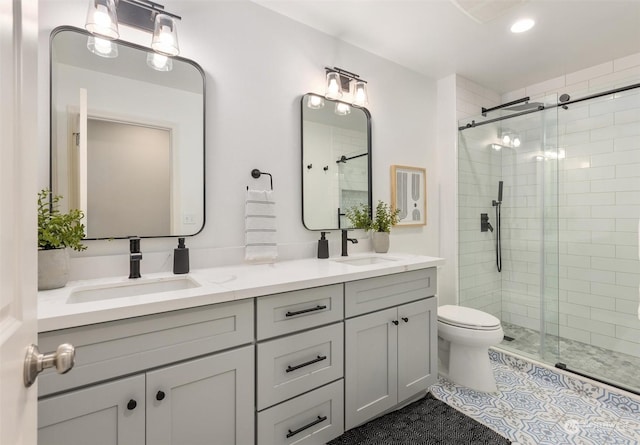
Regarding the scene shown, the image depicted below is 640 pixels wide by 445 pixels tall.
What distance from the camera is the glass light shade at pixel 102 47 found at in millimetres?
1430

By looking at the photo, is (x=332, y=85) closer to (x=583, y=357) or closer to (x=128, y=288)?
(x=128, y=288)

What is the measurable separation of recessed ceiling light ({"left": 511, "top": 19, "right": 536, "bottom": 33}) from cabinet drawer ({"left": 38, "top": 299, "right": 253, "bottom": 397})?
2.44 meters

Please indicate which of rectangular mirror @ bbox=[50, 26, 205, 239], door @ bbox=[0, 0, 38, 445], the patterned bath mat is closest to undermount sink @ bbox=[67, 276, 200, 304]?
rectangular mirror @ bbox=[50, 26, 205, 239]

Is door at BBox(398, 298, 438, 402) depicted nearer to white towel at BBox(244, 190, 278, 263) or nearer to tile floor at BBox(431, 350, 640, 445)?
tile floor at BBox(431, 350, 640, 445)

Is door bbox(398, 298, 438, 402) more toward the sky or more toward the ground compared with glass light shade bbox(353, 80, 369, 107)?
more toward the ground

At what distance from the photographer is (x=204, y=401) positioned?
1157mm

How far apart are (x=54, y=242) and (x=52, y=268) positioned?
0.10 meters

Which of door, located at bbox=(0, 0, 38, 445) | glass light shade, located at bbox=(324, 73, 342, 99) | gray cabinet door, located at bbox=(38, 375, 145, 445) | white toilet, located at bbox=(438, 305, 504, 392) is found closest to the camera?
door, located at bbox=(0, 0, 38, 445)

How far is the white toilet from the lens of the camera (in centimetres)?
203

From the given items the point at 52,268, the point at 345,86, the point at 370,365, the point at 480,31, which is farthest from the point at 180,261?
the point at 480,31

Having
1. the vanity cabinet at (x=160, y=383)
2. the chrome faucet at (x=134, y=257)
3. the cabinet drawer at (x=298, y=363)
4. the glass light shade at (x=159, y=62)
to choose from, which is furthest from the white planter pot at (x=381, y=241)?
the glass light shade at (x=159, y=62)

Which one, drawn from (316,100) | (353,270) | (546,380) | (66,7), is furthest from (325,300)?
(546,380)

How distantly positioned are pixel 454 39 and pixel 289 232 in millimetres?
1838

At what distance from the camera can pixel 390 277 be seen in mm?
1750
